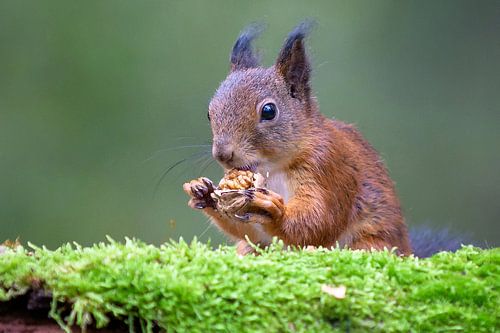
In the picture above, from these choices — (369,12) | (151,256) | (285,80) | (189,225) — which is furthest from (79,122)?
(151,256)

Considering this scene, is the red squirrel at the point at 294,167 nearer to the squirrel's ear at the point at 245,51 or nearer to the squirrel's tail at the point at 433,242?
the squirrel's ear at the point at 245,51

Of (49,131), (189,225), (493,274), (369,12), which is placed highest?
(369,12)

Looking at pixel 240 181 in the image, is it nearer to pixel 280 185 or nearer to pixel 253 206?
pixel 253 206

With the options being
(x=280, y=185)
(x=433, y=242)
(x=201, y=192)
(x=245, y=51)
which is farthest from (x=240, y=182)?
(x=433, y=242)

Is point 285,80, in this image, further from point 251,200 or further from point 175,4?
point 175,4

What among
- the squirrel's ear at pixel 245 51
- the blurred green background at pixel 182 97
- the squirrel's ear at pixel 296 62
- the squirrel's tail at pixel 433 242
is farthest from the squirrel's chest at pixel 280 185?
the blurred green background at pixel 182 97

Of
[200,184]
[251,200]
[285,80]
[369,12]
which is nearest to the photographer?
[251,200]
